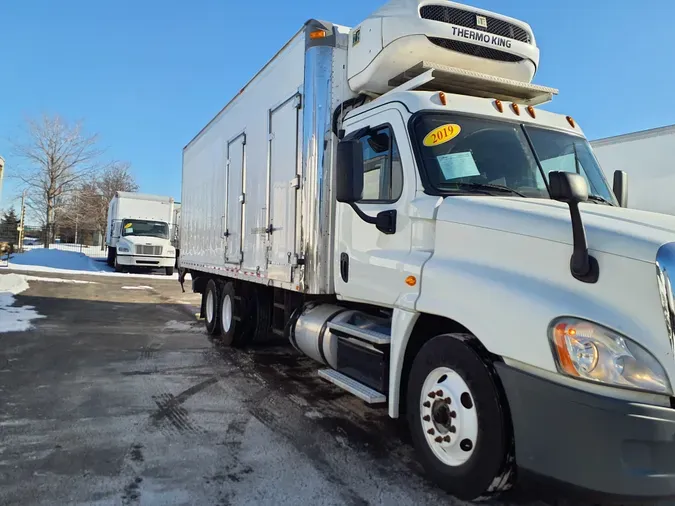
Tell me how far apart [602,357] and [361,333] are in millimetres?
2232

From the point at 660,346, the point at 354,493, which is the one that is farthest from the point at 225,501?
the point at 660,346

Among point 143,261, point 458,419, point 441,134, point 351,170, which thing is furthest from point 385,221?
point 143,261

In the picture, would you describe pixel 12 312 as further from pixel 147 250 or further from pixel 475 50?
pixel 147 250

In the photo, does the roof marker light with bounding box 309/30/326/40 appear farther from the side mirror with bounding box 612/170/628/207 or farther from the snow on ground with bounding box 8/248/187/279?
the snow on ground with bounding box 8/248/187/279

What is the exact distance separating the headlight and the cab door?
1.39 metres

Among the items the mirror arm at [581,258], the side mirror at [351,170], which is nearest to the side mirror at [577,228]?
the mirror arm at [581,258]

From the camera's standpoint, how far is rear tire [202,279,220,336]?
9388 millimetres

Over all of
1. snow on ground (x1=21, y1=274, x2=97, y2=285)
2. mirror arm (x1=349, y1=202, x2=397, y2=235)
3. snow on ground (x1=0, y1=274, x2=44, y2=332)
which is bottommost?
snow on ground (x1=0, y1=274, x2=44, y2=332)

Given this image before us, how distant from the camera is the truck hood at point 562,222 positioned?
2.59 meters

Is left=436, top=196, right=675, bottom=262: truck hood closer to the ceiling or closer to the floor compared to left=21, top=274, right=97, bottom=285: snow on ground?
closer to the ceiling

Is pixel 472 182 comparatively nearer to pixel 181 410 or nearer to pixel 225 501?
pixel 225 501

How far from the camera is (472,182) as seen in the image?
12.5ft

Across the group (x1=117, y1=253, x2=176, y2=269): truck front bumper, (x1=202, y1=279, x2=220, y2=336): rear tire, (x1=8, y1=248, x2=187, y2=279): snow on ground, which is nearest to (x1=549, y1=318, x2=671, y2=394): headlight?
(x1=202, y1=279, x2=220, y2=336): rear tire

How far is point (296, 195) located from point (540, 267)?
338cm
